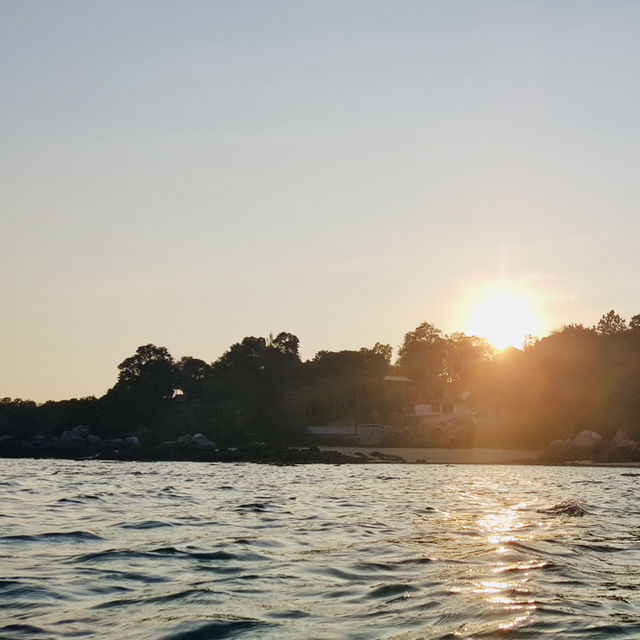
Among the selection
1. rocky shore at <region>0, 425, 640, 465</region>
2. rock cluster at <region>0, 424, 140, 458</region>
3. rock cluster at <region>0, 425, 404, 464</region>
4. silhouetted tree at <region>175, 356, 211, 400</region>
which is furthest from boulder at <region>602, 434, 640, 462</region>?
silhouetted tree at <region>175, 356, 211, 400</region>

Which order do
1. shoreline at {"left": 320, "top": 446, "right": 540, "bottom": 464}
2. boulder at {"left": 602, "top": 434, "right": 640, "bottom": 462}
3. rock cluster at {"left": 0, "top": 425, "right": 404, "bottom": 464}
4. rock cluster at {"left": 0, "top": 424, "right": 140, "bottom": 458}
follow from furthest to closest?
rock cluster at {"left": 0, "top": 424, "right": 140, "bottom": 458}
rock cluster at {"left": 0, "top": 425, "right": 404, "bottom": 464}
shoreline at {"left": 320, "top": 446, "right": 540, "bottom": 464}
boulder at {"left": 602, "top": 434, "right": 640, "bottom": 462}

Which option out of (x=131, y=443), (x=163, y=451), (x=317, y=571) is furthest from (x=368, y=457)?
(x=317, y=571)

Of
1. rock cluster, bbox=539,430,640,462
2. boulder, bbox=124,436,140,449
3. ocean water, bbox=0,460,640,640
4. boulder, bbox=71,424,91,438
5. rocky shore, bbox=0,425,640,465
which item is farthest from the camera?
boulder, bbox=71,424,91,438

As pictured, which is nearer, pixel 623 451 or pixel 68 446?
pixel 623 451

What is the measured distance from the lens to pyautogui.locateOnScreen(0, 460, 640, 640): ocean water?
8.20m

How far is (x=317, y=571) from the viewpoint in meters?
11.6

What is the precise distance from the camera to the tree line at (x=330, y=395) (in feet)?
270

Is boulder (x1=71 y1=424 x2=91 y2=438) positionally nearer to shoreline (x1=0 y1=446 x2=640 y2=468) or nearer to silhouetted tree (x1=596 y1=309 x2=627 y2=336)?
shoreline (x1=0 y1=446 x2=640 y2=468)

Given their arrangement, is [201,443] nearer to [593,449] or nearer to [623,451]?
[593,449]

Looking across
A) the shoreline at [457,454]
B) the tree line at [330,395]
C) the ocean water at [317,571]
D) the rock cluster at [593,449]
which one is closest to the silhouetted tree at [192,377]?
the tree line at [330,395]

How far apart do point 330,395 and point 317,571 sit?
91.9 meters

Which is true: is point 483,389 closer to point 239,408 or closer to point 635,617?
point 239,408

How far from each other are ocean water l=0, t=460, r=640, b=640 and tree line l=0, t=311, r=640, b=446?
2334 inches

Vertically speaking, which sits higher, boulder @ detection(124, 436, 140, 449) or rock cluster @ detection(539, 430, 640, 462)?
boulder @ detection(124, 436, 140, 449)
